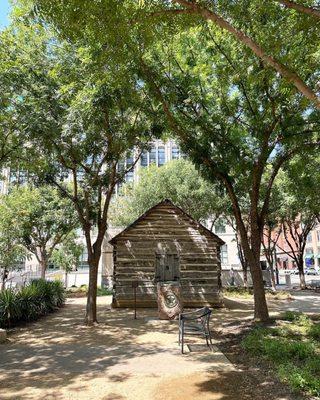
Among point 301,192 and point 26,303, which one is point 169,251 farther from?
point 26,303

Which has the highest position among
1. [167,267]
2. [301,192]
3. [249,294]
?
[301,192]

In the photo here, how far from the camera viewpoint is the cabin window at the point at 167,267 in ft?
61.4

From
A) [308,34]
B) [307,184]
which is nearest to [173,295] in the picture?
[307,184]

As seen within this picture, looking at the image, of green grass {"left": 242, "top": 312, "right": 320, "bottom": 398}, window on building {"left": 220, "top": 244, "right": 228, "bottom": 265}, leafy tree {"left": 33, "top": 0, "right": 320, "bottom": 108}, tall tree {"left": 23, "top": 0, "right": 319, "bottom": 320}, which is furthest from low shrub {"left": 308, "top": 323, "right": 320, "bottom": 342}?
window on building {"left": 220, "top": 244, "right": 228, "bottom": 265}

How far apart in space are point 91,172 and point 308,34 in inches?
369

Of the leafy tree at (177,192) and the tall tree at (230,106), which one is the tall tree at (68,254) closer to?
the leafy tree at (177,192)

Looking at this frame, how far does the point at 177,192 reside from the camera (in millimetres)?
30391

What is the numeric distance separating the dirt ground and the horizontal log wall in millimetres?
5174

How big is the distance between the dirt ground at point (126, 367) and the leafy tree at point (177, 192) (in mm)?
16693

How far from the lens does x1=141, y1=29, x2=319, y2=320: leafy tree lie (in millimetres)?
11750

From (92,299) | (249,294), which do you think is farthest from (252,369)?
(249,294)

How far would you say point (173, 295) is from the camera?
46.2ft

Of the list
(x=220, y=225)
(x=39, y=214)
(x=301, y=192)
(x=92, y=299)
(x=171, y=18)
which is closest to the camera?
(x=171, y=18)

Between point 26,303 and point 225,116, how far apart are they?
10166 mm
